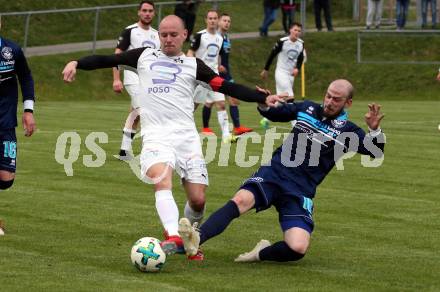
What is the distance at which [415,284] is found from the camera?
30.3ft

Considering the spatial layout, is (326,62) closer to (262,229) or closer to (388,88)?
(388,88)

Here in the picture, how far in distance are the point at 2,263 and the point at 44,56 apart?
3067 cm

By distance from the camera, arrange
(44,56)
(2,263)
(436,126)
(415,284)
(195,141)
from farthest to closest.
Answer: (44,56) < (436,126) < (195,141) < (2,263) < (415,284)

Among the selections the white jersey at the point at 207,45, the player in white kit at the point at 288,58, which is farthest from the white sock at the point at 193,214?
the player in white kit at the point at 288,58

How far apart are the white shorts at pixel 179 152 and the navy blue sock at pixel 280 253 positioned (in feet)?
2.96

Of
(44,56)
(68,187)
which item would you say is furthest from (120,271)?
(44,56)

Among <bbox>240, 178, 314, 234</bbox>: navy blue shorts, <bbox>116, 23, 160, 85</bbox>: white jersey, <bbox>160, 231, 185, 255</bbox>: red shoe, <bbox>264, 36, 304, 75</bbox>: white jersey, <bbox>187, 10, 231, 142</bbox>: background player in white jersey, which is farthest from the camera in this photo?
<bbox>264, 36, 304, 75</bbox>: white jersey

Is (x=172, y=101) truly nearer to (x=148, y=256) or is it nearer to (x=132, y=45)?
(x=148, y=256)

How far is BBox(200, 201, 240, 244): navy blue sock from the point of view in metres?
10.0

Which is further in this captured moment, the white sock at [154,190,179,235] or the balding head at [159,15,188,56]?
the balding head at [159,15,188,56]

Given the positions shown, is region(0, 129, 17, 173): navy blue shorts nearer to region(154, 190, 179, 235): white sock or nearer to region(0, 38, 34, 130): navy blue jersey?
region(0, 38, 34, 130): navy blue jersey

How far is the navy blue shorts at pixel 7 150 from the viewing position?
11547 mm

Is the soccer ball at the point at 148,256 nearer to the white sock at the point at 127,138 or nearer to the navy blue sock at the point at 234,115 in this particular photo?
the white sock at the point at 127,138

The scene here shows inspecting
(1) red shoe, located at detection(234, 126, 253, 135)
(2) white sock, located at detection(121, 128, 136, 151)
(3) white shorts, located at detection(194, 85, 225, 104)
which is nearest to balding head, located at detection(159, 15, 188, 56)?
(2) white sock, located at detection(121, 128, 136, 151)
